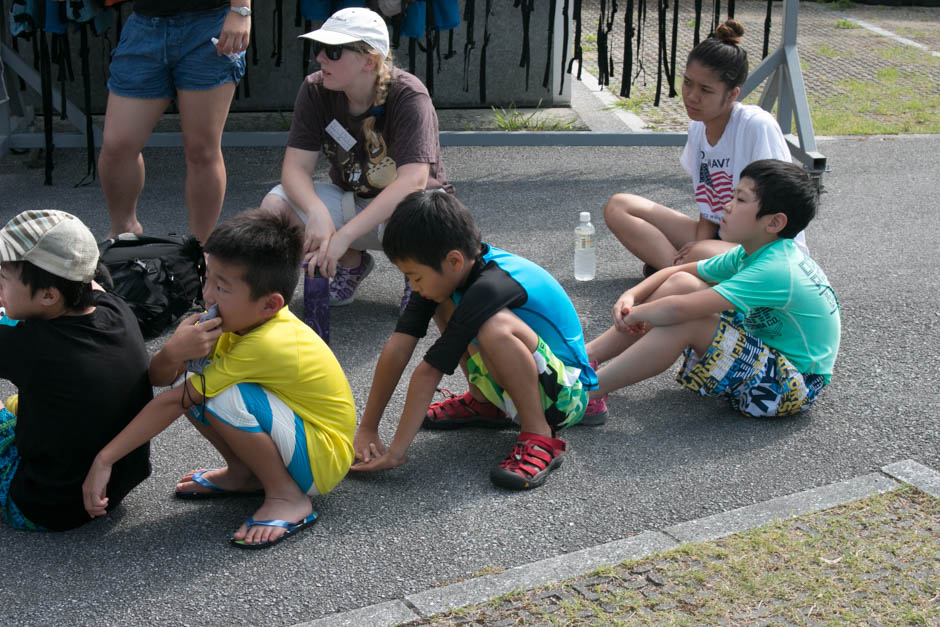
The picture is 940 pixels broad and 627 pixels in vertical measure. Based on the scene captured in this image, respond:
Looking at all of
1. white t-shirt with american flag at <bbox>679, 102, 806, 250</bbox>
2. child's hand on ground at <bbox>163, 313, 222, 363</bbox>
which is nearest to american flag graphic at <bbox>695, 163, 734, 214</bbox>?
white t-shirt with american flag at <bbox>679, 102, 806, 250</bbox>

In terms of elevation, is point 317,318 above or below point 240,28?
below

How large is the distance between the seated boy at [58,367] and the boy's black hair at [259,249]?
1.12 feet

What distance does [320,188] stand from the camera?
14.7 feet

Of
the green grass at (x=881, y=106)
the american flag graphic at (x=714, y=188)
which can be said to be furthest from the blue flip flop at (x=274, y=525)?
the green grass at (x=881, y=106)

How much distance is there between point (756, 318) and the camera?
349 centimetres

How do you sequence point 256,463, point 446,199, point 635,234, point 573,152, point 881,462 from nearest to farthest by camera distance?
1. point 256,463
2. point 446,199
3. point 881,462
4. point 635,234
5. point 573,152

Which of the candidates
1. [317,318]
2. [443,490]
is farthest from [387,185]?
[443,490]

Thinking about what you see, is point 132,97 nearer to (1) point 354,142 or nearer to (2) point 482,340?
(1) point 354,142

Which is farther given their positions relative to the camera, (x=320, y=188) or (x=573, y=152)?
(x=573, y=152)

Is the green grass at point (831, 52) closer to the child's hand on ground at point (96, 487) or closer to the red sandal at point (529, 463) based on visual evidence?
the red sandal at point (529, 463)

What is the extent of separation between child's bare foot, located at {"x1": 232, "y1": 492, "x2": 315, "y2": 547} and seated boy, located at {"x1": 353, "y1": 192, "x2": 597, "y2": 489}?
30 cm

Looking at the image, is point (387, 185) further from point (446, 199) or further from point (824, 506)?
point (824, 506)

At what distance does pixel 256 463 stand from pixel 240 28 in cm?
234

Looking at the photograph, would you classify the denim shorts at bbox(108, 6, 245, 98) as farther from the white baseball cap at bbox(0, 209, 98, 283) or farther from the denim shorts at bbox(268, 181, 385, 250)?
the white baseball cap at bbox(0, 209, 98, 283)
